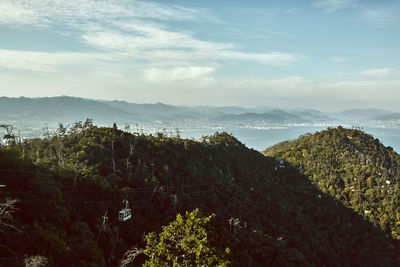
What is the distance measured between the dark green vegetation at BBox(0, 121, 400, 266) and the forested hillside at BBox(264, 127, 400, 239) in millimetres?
3765

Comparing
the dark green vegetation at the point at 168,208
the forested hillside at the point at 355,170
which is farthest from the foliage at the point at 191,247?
the forested hillside at the point at 355,170

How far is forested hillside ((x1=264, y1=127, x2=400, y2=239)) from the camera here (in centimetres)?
6975

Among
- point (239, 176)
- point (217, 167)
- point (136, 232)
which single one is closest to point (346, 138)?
point (239, 176)

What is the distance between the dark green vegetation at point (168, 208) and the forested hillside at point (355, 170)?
3765mm

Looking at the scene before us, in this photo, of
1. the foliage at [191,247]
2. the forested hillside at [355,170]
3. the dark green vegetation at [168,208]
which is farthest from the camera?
the forested hillside at [355,170]

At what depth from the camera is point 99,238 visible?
24141mm

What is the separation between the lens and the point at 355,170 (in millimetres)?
83500

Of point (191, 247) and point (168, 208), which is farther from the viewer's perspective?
point (168, 208)

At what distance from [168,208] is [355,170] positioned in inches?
2727

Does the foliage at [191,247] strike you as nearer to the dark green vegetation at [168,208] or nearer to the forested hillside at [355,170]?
the dark green vegetation at [168,208]

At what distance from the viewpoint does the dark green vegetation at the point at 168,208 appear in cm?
1642

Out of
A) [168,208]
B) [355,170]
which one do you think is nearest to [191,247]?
[168,208]

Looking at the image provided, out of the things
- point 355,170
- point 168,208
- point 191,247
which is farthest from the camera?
point 355,170

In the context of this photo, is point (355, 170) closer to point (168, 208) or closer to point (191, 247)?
point (168, 208)
